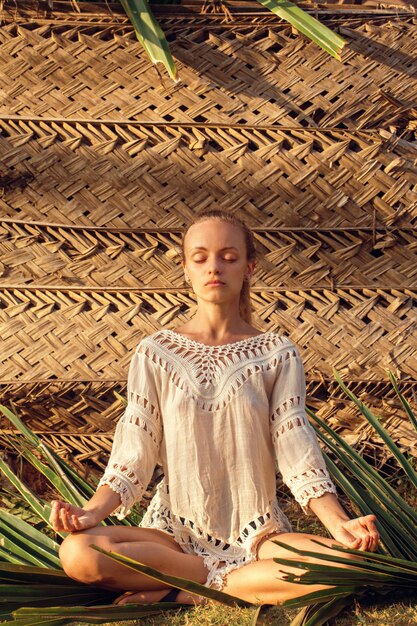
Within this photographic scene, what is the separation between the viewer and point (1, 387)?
155 inches

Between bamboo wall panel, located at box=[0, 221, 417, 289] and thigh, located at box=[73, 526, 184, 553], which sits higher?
bamboo wall panel, located at box=[0, 221, 417, 289]

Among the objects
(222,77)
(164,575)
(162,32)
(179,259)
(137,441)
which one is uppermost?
(162,32)

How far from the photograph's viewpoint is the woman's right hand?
8.29 feet

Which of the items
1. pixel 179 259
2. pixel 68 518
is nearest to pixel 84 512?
pixel 68 518

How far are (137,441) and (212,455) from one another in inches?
8.9

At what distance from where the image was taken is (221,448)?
9.19 feet

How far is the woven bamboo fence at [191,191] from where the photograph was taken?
13.0ft

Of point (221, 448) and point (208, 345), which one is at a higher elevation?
point (208, 345)

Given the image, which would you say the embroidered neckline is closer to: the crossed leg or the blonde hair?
the blonde hair

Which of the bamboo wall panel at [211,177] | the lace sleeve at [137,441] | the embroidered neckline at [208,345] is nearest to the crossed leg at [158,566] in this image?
the lace sleeve at [137,441]

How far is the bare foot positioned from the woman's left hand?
45 cm

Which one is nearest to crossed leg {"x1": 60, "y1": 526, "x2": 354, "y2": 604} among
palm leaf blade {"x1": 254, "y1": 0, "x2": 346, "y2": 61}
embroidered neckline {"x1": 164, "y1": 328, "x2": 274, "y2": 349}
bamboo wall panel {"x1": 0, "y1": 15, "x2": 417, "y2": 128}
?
embroidered neckline {"x1": 164, "y1": 328, "x2": 274, "y2": 349}

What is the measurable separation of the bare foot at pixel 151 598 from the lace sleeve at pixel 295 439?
0.40 m

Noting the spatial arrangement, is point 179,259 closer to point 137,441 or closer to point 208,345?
point 208,345
